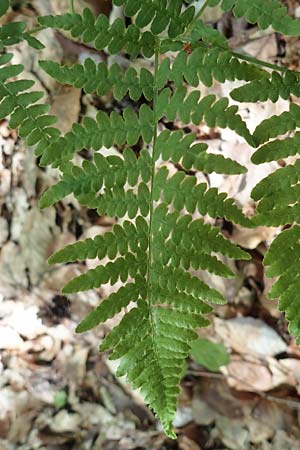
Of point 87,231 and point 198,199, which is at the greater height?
point 198,199

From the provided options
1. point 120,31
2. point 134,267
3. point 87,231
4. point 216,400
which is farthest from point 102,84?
point 216,400

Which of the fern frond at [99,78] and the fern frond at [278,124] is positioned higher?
the fern frond at [99,78]

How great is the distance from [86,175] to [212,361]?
57.5 inches

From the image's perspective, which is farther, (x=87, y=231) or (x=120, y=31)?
(x=87, y=231)

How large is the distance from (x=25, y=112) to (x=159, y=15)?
0.43m

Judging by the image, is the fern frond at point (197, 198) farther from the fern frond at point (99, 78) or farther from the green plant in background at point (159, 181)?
the fern frond at point (99, 78)

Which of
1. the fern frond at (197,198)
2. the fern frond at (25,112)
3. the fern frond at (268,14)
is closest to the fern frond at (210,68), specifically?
the fern frond at (268,14)

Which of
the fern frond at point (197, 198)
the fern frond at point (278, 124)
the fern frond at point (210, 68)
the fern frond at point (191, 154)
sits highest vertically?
the fern frond at point (210, 68)

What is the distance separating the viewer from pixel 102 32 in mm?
1429

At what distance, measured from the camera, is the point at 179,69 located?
1474 mm

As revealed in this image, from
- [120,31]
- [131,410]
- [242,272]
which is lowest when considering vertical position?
[131,410]

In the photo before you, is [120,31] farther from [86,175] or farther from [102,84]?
[86,175]

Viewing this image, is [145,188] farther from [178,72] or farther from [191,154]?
[178,72]

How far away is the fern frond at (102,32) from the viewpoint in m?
1.35
